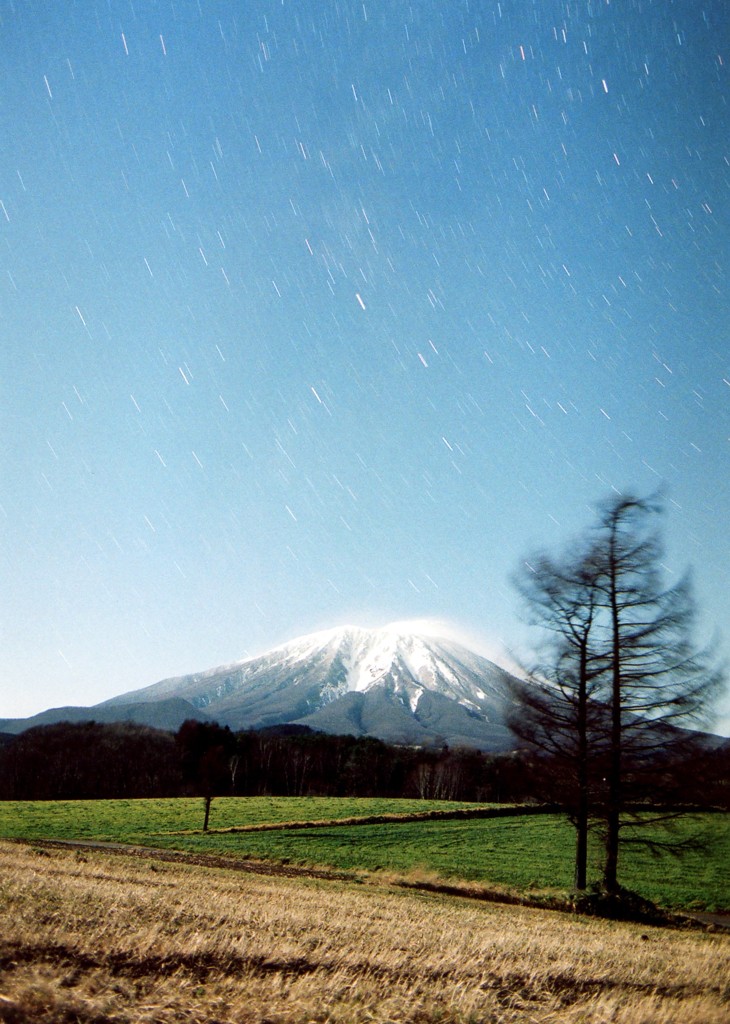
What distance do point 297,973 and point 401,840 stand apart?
34.7 metres

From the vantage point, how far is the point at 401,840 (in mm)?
37031

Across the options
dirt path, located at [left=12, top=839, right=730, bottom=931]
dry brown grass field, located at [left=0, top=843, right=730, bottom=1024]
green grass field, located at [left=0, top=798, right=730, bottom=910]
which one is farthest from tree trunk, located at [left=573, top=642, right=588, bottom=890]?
dry brown grass field, located at [left=0, top=843, right=730, bottom=1024]

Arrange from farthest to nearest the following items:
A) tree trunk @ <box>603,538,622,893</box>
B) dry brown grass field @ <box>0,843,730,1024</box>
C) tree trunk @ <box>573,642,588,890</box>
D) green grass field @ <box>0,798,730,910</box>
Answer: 1. green grass field @ <box>0,798,730,910</box>
2. tree trunk @ <box>573,642,588,890</box>
3. tree trunk @ <box>603,538,622,893</box>
4. dry brown grass field @ <box>0,843,730,1024</box>

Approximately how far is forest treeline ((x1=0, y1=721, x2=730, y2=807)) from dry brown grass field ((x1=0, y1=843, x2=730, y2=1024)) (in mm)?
81123

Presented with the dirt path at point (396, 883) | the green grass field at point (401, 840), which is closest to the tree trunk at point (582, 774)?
the green grass field at point (401, 840)

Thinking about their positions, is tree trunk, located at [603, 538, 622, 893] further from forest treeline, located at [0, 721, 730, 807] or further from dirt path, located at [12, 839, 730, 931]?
forest treeline, located at [0, 721, 730, 807]

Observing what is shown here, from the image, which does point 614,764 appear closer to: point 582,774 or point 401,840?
point 582,774

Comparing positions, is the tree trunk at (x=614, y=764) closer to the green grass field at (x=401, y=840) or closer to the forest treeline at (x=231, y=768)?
the green grass field at (x=401, y=840)

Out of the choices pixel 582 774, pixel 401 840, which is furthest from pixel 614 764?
pixel 401 840

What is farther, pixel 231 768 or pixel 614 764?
pixel 231 768

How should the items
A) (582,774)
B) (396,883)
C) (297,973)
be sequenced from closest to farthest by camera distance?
(297,973) < (582,774) < (396,883)

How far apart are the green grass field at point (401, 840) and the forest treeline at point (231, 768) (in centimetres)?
3397

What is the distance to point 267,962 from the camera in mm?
5695

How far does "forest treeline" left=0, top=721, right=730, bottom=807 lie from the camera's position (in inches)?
3536
